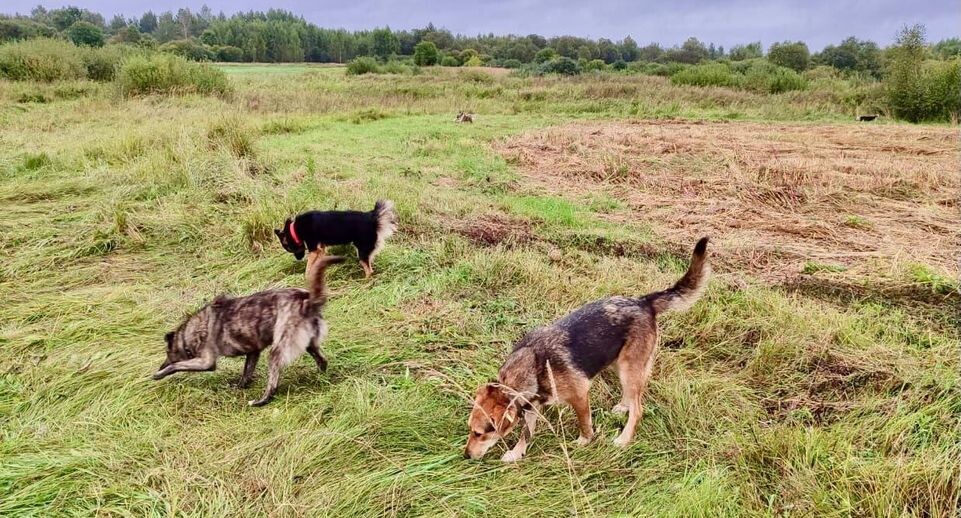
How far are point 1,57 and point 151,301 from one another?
25.9 metres

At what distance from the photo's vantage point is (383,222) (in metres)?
5.07

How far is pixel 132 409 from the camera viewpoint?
2.92 meters

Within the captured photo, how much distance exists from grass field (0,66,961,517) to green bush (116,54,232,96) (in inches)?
424

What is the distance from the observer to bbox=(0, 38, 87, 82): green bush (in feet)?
71.4

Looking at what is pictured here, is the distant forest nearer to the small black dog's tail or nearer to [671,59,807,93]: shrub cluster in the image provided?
[671,59,807,93]: shrub cluster

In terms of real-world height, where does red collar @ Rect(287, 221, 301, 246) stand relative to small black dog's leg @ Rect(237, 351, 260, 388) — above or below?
above

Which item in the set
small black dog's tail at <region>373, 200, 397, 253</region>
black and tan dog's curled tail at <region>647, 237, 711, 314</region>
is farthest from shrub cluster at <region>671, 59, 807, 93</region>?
black and tan dog's curled tail at <region>647, 237, 711, 314</region>

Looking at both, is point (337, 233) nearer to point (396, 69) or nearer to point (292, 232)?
Answer: point (292, 232)

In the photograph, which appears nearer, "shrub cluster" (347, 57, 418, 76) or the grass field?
the grass field

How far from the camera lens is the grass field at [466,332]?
7.73 feet

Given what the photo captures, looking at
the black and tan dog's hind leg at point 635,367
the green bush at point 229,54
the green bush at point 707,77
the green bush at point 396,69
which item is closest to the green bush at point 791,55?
the green bush at point 707,77

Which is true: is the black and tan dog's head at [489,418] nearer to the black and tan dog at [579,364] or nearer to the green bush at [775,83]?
the black and tan dog at [579,364]

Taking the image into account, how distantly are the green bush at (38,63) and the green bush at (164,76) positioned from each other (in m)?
5.05

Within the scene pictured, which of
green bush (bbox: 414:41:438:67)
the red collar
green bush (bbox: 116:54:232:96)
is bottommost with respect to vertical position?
the red collar
